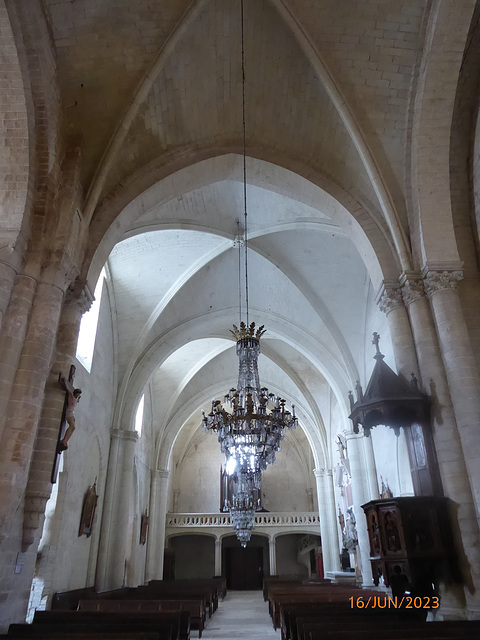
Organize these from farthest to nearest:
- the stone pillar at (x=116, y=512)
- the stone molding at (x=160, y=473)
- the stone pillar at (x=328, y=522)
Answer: the stone molding at (x=160, y=473)
the stone pillar at (x=328, y=522)
the stone pillar at (x=116, y=512)

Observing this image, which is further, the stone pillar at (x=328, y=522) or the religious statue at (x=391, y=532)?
the stone pillar at (x=328, y=522)

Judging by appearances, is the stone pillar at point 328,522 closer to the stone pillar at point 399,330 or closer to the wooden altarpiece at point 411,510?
the wooden altarpiece at point 411,510

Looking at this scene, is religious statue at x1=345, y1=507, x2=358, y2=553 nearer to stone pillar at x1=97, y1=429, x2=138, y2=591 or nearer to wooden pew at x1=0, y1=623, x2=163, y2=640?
stone pillar at x1=97, y1=429, x2=138, y2=591

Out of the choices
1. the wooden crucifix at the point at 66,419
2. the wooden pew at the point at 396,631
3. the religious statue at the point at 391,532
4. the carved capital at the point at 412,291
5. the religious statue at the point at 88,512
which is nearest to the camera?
the wooden pew at the point at 396,631

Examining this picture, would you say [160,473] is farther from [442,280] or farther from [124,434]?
[442,280]

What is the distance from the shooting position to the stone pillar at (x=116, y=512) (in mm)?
12250

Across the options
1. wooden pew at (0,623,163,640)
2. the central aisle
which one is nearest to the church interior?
wooden pew at (0,623,163,640)

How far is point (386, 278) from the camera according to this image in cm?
819

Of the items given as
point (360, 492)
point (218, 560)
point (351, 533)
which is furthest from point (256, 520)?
point (360, 492)

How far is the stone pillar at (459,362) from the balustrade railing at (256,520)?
62.3 ft

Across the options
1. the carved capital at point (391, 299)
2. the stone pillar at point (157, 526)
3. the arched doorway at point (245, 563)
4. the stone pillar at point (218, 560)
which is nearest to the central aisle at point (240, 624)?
the stone pillar at point (157, 526)

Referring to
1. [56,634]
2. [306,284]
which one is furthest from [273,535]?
[56,634]

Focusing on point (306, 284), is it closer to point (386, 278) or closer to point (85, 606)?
point (386, 278)

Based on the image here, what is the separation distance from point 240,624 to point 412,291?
8.89m
